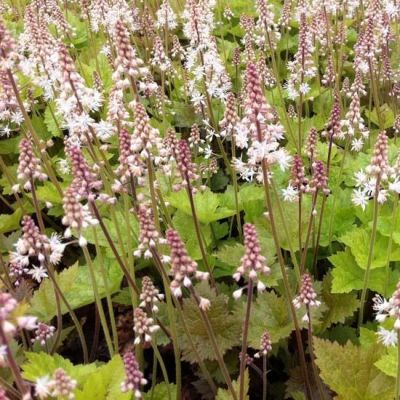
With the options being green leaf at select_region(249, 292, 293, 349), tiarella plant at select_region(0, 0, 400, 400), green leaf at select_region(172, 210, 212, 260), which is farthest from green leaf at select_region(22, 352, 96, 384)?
green leaf at select_region(172, 210, 212, 260)

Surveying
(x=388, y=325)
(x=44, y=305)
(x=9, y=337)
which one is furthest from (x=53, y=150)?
(x=9, y=337)

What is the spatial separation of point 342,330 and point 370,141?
2.33m

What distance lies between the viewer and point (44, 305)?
12.3 ft

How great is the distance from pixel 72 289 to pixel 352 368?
1915 millimetres

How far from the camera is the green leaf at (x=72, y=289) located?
3.67m

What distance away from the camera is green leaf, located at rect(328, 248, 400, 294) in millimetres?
3729

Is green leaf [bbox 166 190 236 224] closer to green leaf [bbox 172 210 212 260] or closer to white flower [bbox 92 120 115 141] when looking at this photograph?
green leaf [bbox 172 210 212 260]

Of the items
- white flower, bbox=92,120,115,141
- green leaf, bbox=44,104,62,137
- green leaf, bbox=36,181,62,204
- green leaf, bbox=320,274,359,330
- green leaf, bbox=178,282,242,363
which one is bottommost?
green leaf, bbox=320,274,359,330

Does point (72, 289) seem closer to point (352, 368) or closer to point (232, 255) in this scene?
point (232, 255)

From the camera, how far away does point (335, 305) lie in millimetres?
3754

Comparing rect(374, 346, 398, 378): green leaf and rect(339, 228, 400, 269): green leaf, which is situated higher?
rect(339, 228, 400, 269): green leaf

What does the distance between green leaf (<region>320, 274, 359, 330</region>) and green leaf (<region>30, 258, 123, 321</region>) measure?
137cm

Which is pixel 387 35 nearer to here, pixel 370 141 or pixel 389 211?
pixel 370 141

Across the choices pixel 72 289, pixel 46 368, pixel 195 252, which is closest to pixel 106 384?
pixel 46 368
